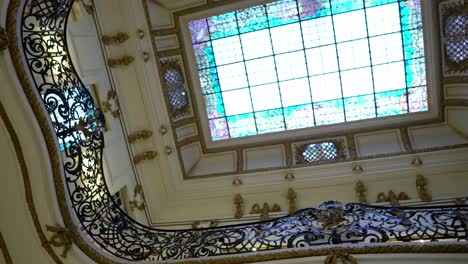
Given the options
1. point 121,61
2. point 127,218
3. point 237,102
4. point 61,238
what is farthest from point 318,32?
point 61,238

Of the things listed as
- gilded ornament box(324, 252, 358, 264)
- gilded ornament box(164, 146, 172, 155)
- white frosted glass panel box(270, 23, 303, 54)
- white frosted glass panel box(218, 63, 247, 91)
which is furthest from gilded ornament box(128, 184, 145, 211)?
gilded ornament box(324, 252, 358, 264)

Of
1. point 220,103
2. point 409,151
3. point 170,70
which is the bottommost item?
point 409,151

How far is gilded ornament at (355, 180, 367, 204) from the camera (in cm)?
955

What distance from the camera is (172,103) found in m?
10.4

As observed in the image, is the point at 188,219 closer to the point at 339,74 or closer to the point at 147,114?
the point at 147,114

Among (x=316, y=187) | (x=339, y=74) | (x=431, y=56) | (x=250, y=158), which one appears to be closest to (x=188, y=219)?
(x=250, y=158)

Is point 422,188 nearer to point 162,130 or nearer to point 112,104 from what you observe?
point 162,130

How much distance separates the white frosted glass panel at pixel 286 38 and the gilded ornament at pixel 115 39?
352cm

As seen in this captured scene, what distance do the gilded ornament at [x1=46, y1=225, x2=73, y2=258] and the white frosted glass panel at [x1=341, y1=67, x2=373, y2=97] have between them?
7.47 m

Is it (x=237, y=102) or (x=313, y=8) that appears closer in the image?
(x=313, y=8)

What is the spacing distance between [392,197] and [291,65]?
3927 mm

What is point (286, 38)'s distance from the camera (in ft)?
34.8

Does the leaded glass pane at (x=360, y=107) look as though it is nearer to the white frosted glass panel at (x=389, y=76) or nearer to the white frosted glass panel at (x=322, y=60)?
the white frosted glass panel at (x=389, y=76)

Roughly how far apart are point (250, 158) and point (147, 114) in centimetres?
283
